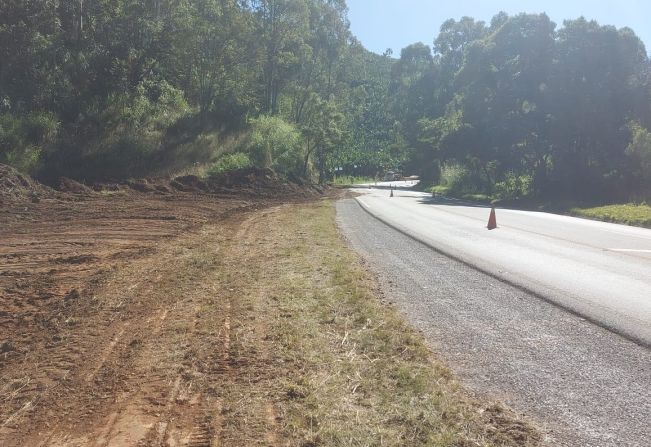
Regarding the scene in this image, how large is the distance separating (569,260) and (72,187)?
1874cm

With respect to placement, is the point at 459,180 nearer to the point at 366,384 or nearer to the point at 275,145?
the point at 275,145

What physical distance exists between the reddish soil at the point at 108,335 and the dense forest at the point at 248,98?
1424 cm

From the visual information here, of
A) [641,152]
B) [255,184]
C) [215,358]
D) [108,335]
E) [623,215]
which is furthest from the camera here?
[255,184]

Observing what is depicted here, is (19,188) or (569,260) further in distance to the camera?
(19,188)

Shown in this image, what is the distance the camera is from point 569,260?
35.0ft

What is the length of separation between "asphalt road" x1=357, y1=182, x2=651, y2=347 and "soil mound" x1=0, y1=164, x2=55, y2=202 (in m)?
12.8

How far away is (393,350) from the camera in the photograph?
5156 mm

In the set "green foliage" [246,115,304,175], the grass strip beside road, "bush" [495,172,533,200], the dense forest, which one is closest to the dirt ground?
the grass strip beside road

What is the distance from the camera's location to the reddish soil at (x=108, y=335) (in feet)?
12.4

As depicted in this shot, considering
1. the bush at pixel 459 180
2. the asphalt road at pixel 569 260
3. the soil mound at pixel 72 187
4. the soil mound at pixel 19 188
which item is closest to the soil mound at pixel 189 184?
the soil mound at pixel 72 187

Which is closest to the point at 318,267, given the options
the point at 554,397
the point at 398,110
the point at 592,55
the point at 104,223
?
the point at 554,397

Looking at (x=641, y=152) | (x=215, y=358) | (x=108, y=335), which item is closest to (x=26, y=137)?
(x=108, y=335)

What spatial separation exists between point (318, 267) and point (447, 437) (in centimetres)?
601

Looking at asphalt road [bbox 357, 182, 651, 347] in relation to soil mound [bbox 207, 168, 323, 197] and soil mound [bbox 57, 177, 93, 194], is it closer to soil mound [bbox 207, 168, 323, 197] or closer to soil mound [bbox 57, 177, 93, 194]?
soil mound [bbox 57, 177, 93, 194]
